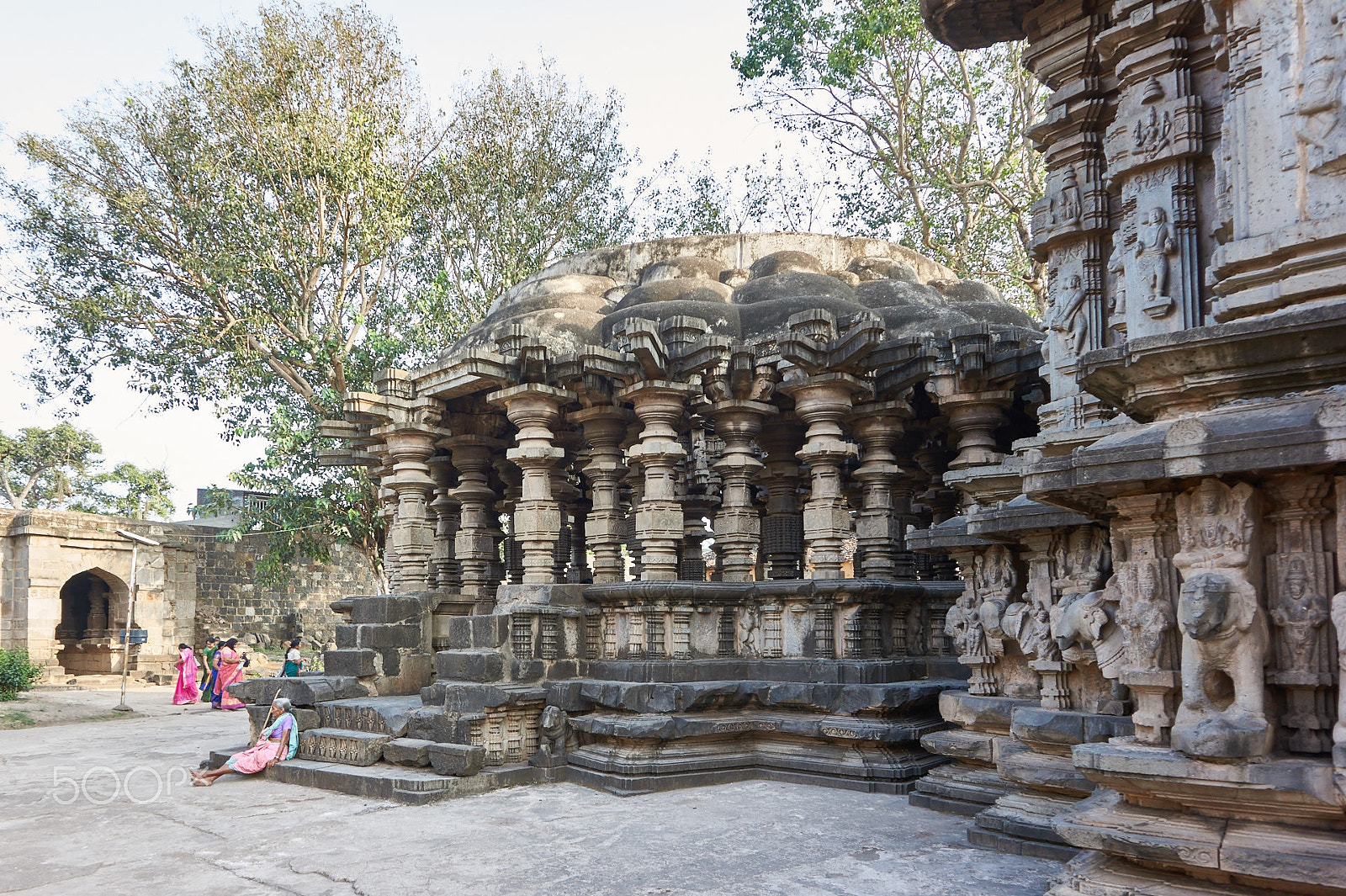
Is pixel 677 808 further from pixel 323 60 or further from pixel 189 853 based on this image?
pixel 323 60

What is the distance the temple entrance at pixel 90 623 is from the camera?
20.7m

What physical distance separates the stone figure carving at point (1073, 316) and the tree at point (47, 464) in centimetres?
3128

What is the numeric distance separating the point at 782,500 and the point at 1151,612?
6536mm

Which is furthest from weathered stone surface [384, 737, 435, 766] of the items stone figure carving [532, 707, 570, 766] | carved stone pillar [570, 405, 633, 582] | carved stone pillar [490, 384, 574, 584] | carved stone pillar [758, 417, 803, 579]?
carved stone pillar [758, 417, 803, 579]

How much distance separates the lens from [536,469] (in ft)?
28.6

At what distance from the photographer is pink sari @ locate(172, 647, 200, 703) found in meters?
15.9

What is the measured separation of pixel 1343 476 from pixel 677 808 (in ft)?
15.4

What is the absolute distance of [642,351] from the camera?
26.6 feet

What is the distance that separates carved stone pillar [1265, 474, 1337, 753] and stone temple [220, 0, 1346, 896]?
0.04 ft

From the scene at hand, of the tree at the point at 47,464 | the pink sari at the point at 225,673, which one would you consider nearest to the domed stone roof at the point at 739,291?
the pink sari at the point at 225,673

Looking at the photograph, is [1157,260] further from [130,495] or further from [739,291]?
[130,495]

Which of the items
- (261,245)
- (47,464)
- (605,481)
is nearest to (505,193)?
(261,245)

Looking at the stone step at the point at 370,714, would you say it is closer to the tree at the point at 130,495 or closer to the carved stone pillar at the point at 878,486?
the carved stone pillar at the point at 878,486

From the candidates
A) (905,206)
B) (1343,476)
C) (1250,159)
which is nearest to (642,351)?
(1250,159)
